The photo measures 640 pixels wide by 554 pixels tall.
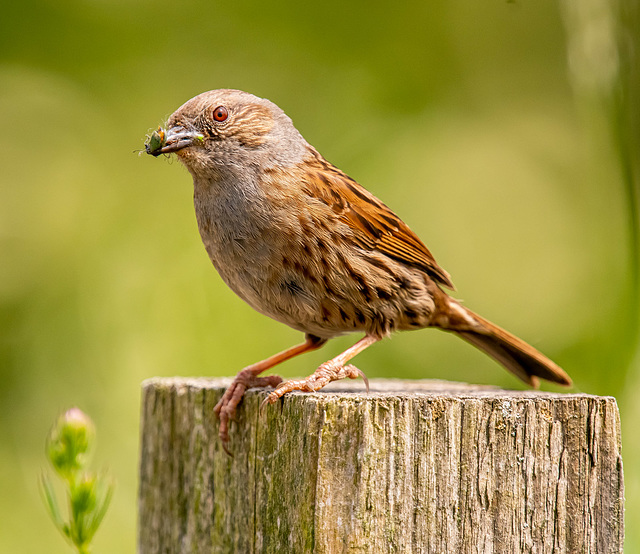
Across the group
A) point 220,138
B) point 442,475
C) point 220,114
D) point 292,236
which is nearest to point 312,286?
point 292,236

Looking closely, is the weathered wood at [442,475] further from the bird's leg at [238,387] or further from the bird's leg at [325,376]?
the bird's leg at [238,387]

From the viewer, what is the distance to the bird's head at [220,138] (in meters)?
3.45

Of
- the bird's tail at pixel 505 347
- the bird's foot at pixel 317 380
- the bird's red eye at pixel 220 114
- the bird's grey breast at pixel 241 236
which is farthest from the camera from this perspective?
the bird's tail at pixel 505 347

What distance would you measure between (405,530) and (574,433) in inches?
22.5

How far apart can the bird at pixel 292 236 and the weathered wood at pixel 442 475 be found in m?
0.65

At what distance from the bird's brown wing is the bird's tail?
9.9 inches

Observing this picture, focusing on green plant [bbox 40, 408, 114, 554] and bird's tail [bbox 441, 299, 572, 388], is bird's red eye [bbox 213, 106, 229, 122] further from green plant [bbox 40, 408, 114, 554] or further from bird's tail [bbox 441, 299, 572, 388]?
green plant [bbox 40, 408, 114, 554]

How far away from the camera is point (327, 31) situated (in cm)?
806

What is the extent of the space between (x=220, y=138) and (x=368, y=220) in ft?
2.39

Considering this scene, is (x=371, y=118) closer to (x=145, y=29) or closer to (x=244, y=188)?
(x=145, y=29)

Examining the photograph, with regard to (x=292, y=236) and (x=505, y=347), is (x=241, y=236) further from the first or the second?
(x=505, y=347)

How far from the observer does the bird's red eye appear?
353 cm

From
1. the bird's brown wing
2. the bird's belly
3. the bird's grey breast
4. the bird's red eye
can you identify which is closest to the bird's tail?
the bird's brown wing

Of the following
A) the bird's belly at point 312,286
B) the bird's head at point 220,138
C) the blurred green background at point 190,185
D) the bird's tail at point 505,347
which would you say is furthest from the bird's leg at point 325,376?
the blurred green background at point 190,185
